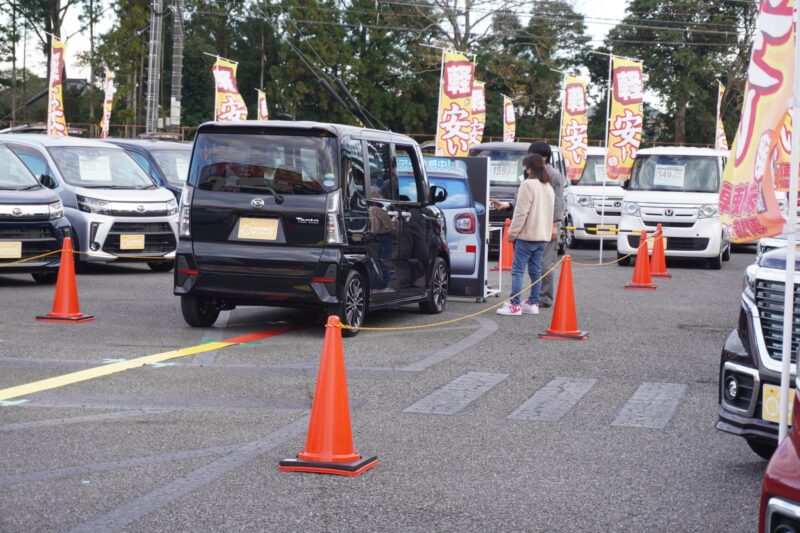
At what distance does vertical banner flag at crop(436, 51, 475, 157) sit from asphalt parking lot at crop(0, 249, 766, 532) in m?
18.6

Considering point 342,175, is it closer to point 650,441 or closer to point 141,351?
point 141,351

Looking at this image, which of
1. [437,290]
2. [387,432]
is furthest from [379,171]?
[387,432]

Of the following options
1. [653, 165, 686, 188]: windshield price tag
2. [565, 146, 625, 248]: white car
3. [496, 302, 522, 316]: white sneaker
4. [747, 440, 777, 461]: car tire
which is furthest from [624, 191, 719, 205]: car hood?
[747, 440, 777, 461]: car tire

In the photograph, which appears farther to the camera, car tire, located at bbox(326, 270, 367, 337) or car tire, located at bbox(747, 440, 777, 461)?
car tire, located at bbox(326, 270, 367, 337)

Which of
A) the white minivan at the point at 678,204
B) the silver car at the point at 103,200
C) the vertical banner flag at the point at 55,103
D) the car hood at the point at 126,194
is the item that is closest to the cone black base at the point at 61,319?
the silver car at the point at 103,200

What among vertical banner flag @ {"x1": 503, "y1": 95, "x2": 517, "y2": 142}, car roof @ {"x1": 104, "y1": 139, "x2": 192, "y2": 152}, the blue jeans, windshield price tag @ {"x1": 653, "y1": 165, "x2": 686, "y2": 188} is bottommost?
the blue jeans

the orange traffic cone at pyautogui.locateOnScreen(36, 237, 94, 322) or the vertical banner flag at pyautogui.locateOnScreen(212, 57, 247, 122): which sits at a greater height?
the vertical banner flag at pyautogui.locateOnScreen(212, 57, 247, 122)

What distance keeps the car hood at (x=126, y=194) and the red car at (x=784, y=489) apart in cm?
1449

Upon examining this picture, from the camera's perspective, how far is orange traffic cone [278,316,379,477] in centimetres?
629

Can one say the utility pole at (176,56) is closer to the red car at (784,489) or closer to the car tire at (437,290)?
the car tire at (437,290)

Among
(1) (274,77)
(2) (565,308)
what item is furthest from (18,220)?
(1) (274,77)

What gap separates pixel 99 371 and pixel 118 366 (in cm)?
27

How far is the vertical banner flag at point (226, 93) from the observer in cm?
3544

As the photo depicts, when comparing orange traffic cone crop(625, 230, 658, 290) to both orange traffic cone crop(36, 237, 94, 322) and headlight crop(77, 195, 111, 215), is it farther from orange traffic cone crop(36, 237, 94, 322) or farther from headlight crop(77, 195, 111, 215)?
orange traffic cone crop(36, 237, 94, 322)
